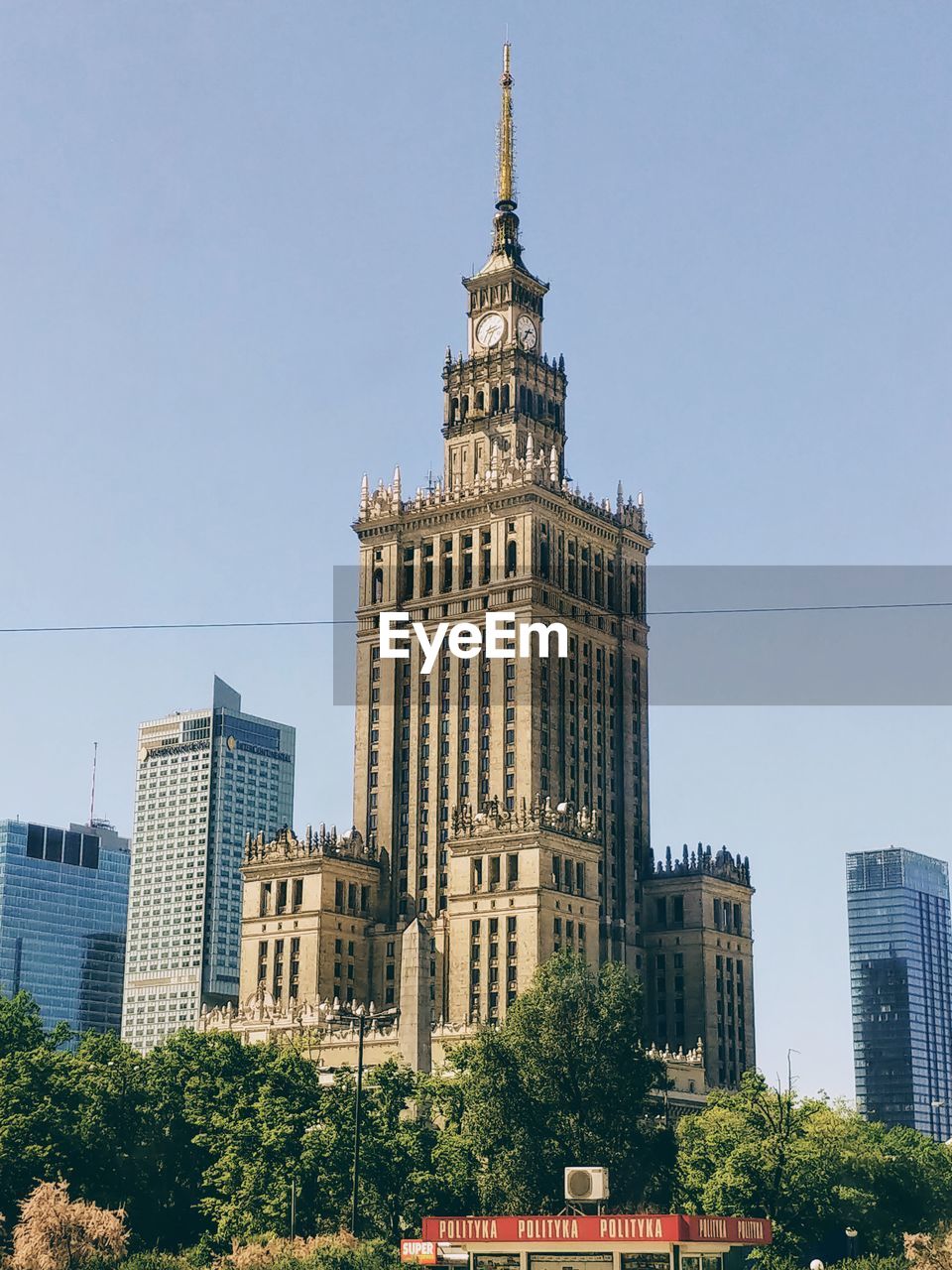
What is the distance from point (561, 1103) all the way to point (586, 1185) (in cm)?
3255

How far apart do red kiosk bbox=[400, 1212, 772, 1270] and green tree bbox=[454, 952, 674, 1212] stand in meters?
30.2

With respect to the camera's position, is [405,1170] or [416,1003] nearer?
[405,1170]

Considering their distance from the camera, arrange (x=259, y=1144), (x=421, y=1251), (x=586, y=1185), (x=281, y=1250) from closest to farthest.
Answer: (x=421, y=1251)
(x=586, y=1185)
(x=281, y=1250)
(x=259, y=1144)

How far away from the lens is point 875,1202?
15250 centimetres

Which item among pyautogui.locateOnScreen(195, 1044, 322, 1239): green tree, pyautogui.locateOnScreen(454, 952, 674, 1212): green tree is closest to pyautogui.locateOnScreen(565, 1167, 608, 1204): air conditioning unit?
pyautogui.locateOnScreen(454, 952, 674, 1212): green tree

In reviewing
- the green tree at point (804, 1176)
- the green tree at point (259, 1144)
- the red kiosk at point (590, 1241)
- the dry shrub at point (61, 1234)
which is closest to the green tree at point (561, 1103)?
the green tree at point (804, 1176)

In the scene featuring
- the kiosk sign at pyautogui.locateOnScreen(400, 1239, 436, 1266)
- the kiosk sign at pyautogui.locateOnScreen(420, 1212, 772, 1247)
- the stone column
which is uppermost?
the stone column

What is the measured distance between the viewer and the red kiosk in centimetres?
9394

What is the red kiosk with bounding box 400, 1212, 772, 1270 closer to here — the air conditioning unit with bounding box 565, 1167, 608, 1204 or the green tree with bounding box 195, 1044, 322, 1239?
the air conditioning unit with bounding box 565, 1167, 608, 1204

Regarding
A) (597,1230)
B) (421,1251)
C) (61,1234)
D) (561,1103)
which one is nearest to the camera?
(597,1230)

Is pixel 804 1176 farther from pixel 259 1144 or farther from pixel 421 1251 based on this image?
pixel 421 1251

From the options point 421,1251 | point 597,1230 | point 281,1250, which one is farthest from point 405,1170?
point 597,1230

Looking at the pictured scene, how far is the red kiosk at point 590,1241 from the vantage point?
93.9 metres

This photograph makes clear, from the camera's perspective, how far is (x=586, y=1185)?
340 ft
